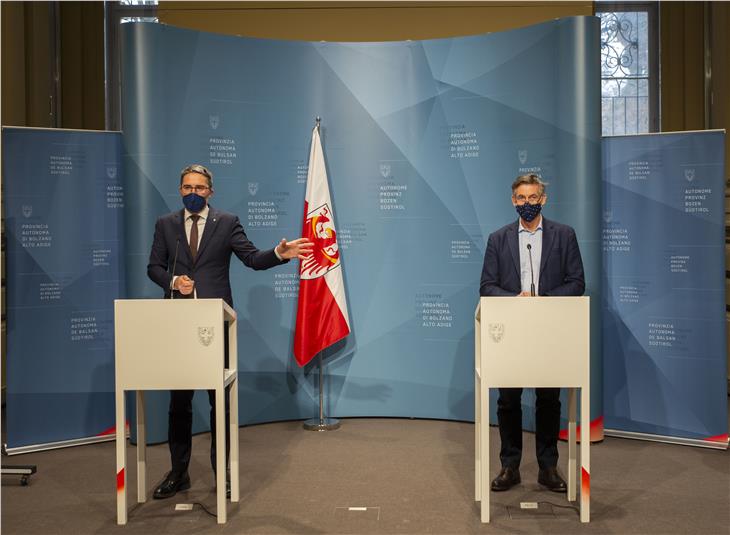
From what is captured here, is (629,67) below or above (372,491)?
above

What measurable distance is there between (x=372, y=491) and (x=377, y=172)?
262 centimetres

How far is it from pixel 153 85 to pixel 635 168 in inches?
130

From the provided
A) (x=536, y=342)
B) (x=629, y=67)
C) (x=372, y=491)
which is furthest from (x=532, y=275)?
(x=629, y=67)

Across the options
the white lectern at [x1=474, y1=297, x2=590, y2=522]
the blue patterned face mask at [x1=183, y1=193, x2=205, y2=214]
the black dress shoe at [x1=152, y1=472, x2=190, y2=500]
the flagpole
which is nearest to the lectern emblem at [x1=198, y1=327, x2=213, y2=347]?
the blue patterned face mask at [x1=183, y1=193, x2=205, y2=214]

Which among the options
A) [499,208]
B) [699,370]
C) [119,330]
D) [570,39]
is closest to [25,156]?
[119,330]

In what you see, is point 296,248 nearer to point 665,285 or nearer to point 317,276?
point 317,276

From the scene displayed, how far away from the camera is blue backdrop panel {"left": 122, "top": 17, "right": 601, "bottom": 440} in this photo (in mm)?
5430

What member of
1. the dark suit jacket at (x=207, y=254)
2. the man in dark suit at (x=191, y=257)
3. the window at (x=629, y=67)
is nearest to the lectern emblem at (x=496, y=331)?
the man in dark suit at (x=191, y=257)

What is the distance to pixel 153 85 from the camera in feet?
16.9

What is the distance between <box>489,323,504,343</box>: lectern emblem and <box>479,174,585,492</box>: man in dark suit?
55 cm

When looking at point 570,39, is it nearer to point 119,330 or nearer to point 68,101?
point 119,330

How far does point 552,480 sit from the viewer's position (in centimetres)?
400

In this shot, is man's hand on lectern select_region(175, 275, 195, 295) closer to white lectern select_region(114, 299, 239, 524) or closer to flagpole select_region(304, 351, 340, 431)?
white lectern select_region(114, 299, 239, 524)

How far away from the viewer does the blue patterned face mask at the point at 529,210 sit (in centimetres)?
393
